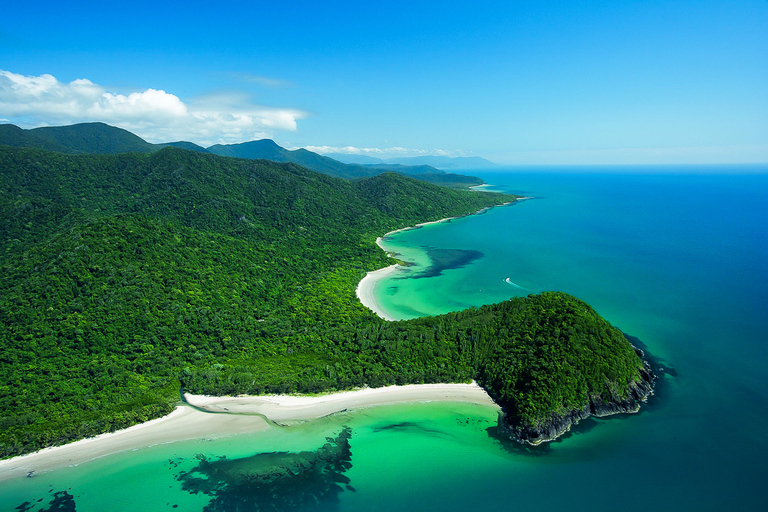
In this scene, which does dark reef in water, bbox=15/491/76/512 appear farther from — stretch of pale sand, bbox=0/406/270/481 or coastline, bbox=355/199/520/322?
coastline, bbox=355/199/520/322

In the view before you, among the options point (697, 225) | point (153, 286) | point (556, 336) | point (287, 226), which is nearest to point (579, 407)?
point (556, 336)

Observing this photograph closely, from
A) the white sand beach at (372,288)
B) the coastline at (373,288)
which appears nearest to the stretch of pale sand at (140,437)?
the coastline at (373,288)

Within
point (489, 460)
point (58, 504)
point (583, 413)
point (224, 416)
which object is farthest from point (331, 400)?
point (583, 413)

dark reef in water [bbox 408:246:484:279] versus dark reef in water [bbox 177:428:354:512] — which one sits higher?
dark reef in water [bbox 408:246:484:279]

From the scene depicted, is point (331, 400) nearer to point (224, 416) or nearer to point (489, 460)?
point (224, 416)

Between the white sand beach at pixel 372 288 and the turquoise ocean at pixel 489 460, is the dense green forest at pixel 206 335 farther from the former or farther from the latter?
the turquoise ocean at pixel 489 460

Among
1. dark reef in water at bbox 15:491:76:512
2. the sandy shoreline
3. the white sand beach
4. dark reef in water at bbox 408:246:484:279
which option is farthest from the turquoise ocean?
dark reef in water at bbox 408:246:484:279
